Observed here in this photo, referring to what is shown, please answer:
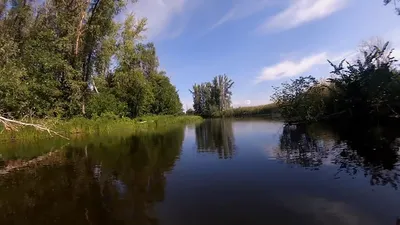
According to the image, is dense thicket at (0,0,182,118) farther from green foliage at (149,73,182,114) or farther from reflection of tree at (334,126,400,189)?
reflection of tree at (334,126,400,189)

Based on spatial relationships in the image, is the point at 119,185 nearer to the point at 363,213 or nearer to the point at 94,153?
the point at 363,213

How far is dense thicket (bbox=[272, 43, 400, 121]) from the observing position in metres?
20.4

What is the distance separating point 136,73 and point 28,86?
14345 mm

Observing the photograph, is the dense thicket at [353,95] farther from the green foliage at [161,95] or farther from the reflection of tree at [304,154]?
the green foliage at [161,95]

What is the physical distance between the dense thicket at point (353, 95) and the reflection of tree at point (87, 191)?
15220 millimetres

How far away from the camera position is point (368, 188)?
7027 millimetres

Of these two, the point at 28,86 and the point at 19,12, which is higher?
the point at 19,12

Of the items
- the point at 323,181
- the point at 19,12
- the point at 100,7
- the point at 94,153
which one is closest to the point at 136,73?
the point at 100,7

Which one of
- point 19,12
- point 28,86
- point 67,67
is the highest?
point 19,12

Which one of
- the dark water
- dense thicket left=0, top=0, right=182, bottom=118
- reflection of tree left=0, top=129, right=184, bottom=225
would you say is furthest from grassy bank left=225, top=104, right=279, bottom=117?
reflection of tree left=0, top=129, right=184, bottom=225

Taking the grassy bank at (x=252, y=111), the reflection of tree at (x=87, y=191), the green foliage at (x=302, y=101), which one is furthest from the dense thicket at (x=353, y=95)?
the grassy bank at (x=252, y=111)

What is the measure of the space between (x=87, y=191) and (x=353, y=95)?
69.5ft

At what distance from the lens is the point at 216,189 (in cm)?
786

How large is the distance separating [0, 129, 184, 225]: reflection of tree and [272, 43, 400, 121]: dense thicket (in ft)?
49.9
